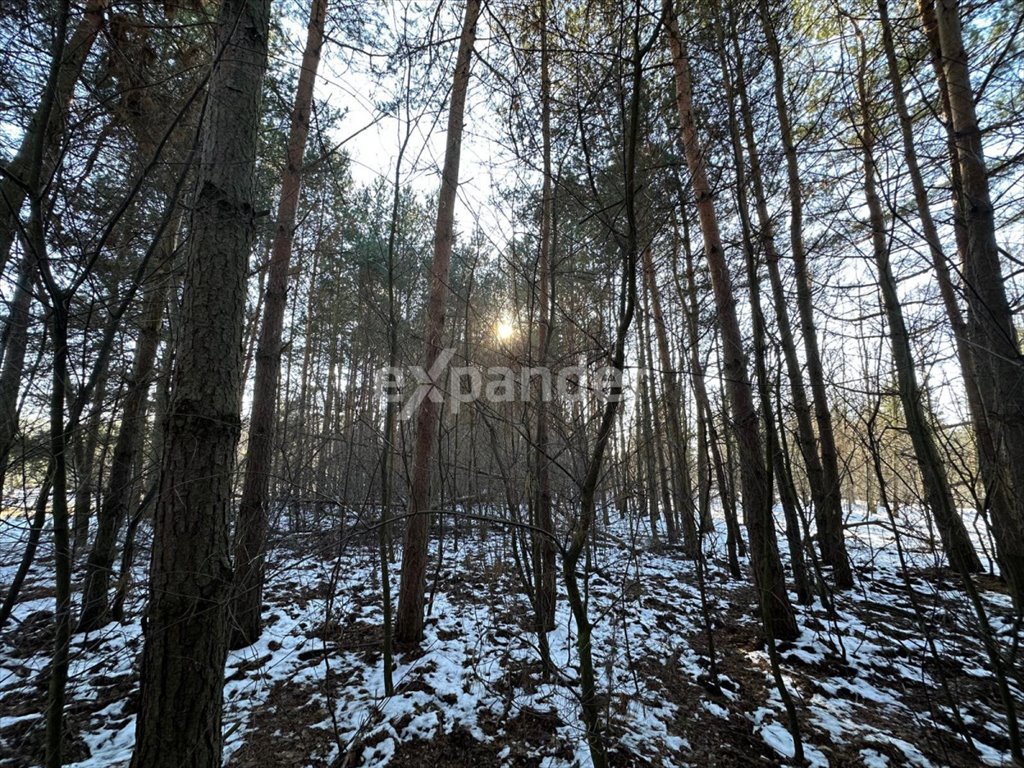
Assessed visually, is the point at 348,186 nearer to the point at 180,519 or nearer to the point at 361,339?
the point at 361,339

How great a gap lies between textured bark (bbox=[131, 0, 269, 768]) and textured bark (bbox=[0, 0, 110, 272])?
40cm

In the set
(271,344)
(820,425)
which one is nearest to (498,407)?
(271,344)

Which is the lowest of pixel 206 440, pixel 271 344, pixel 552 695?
pixel 552 695

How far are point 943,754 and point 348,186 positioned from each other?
1200 cm

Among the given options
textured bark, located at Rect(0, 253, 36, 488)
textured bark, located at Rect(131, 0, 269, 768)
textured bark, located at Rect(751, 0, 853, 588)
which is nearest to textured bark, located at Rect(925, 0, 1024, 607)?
textured bark, located at Rect(751, 0, 853, 588)

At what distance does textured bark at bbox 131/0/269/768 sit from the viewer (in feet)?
3.91

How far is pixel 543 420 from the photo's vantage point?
280 centimetres

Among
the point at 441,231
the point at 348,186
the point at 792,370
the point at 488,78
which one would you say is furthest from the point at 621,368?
the point at 348,186

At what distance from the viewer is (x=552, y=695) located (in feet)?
8.93

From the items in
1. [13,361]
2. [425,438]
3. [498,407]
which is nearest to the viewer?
[13,361]

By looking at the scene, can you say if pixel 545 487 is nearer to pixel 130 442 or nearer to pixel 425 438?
pixel 425 438

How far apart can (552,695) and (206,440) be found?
2.71 m

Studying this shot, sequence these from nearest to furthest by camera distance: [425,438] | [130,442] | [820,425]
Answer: [425,438]
[130,442]
[820,425]

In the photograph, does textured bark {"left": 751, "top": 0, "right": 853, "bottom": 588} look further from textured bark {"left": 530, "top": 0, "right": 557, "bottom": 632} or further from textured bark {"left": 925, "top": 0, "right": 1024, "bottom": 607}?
textured bark {"left": 530, "top": 0, "right": 557, "bottom": 632}
